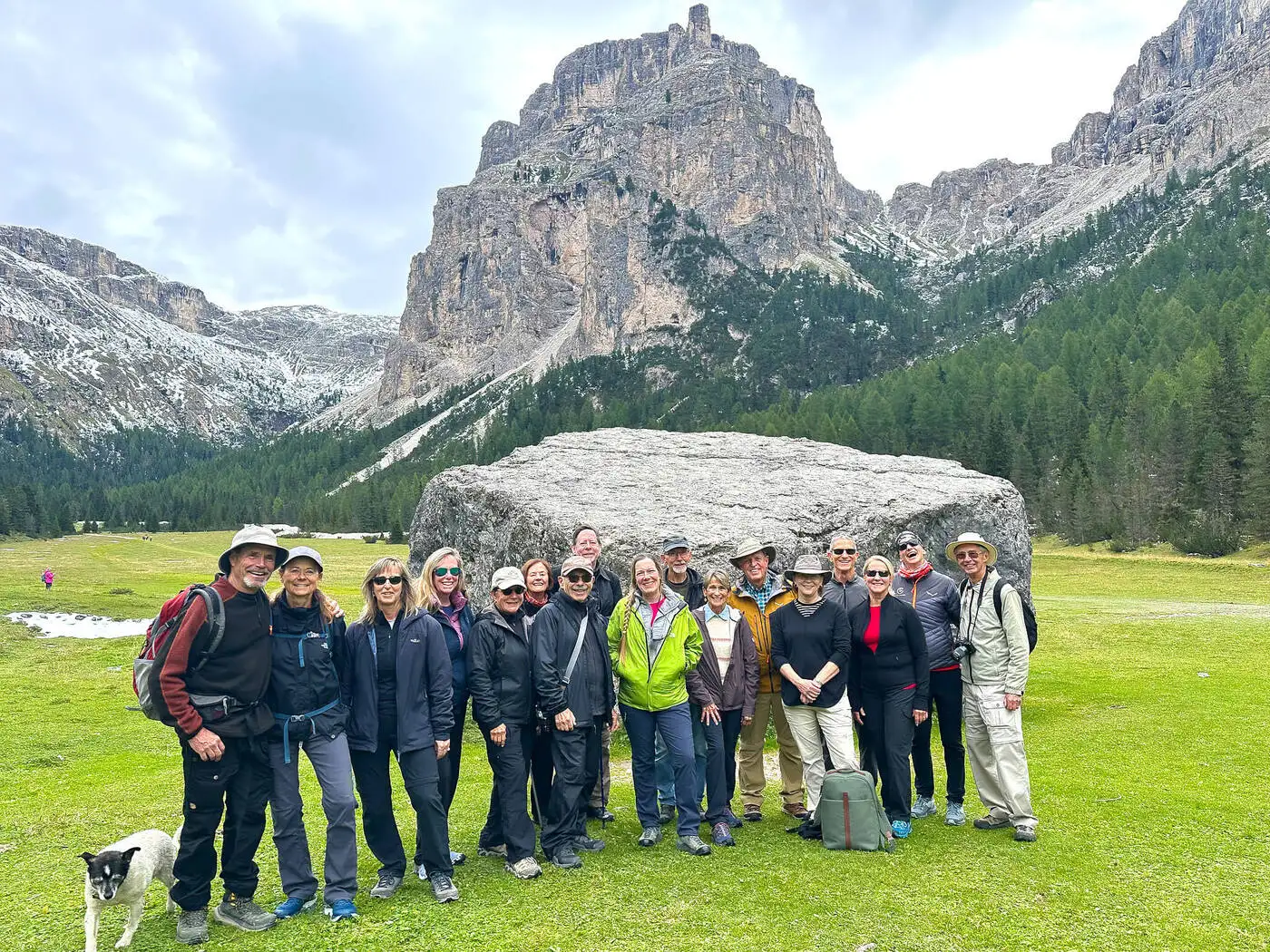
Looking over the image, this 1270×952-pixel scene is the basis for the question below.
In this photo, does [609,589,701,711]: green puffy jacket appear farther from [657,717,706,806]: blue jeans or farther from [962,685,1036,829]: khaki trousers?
[962,685,1036,829]: khaki trousers

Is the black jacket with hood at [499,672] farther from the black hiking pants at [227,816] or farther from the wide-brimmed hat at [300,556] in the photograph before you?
the black hiking pants at [227,816]

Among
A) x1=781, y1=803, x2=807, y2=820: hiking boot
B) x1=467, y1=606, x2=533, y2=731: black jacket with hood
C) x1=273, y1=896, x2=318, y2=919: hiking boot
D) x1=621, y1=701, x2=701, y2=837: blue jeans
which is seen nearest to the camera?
x1=273, y1=896, x2=318, y2=919: hiking boot

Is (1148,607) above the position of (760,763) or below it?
below

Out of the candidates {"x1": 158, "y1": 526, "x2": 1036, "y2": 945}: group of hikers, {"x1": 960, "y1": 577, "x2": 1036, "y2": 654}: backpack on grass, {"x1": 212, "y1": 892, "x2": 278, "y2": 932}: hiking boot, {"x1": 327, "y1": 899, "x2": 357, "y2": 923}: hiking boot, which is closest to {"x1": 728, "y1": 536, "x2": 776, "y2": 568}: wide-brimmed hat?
{"x1": 158, "y1": 526, "x2": 1036, "y2": 945}: group of hikers

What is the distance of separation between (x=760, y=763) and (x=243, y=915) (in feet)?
18.1

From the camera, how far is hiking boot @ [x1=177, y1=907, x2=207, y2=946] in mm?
5812

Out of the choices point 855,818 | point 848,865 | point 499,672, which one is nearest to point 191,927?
point 499,672

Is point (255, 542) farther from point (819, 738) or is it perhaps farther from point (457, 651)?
point (819, 738)

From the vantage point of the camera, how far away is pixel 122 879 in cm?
576

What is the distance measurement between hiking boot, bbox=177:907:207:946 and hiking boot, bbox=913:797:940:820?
718cm

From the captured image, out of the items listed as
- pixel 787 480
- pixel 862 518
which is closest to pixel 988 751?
pixel 862 518

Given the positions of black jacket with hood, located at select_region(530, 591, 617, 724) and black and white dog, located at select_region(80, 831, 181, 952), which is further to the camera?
black jacket with hood, located at select_region(530, 591, 617, 724)

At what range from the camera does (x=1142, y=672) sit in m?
16.2

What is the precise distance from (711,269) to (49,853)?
18037cm
